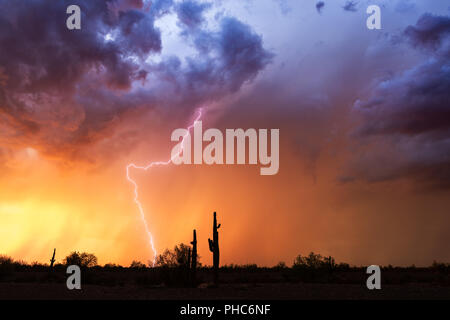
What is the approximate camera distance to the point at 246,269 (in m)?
68.2

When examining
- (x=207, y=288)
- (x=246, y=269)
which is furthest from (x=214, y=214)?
(x=246, y=269)

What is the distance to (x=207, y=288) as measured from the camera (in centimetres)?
2753
